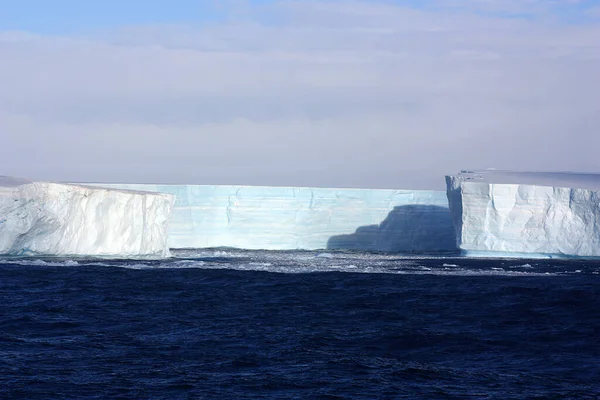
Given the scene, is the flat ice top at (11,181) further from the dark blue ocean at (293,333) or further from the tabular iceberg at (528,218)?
the tabular iceberg at (528,218)

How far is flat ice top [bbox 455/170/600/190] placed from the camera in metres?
26.0

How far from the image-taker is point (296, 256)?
85.3 feet

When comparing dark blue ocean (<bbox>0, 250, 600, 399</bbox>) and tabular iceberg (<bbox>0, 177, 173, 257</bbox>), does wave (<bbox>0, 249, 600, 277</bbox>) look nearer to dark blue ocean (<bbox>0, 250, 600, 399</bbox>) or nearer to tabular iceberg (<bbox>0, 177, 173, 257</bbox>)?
dark blue ocean (<bbox>0, 250, 600, 399</bbox>)

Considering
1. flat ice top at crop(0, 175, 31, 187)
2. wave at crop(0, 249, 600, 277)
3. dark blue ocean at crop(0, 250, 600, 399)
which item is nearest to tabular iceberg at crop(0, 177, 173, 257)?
flat ice top at crop(0, 175, 31, 187)

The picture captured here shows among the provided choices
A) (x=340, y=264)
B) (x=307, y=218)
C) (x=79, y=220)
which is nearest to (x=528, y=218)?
(x=340, y=264)

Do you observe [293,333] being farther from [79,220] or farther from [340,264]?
[79,220]

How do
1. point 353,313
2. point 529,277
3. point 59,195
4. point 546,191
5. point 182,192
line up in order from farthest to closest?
1. point 182,192
2. point 546,191
3. point 59,195
4. point 529,277
5. point 353,313

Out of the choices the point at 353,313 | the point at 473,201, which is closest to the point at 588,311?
the point at 353,313

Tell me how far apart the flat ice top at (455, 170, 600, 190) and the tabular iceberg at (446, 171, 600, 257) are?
0.34ft

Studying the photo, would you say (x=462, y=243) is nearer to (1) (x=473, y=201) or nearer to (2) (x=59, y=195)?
(1) (x=473, y=201)

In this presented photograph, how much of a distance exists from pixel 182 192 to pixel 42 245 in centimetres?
742

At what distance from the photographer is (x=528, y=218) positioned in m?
25.1

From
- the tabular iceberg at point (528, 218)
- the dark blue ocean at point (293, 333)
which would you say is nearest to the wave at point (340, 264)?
the dark blue ocean at point (293, 333)

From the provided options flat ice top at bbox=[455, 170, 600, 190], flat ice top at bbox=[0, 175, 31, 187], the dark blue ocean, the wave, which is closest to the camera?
the dark blue ocean
